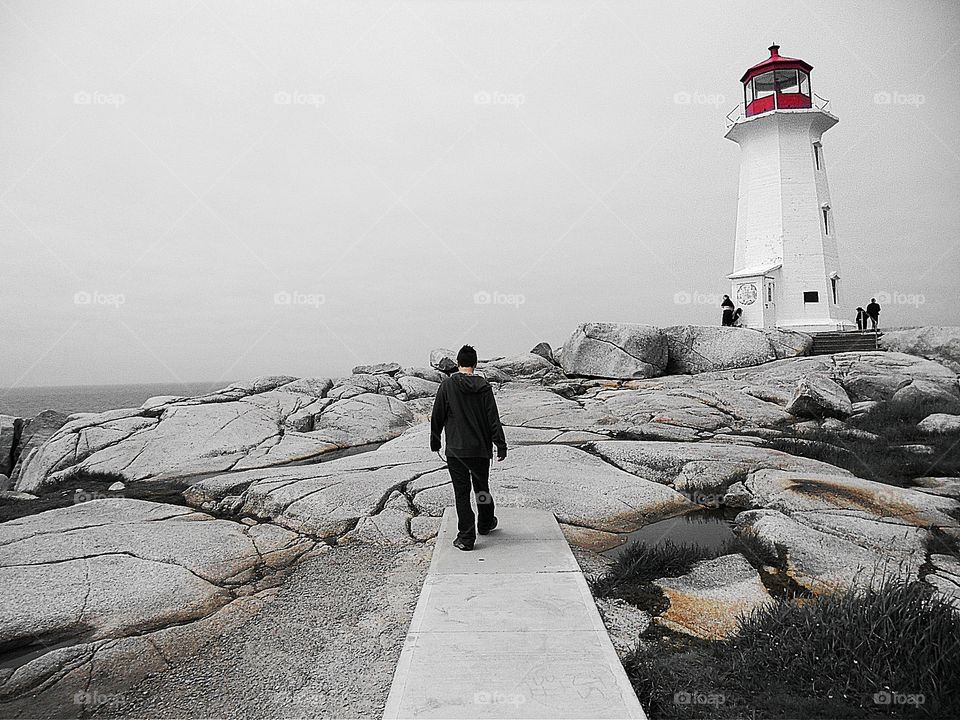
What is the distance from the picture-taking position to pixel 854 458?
531 inches

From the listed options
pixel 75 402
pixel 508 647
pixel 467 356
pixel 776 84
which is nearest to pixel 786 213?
pixel 776 84

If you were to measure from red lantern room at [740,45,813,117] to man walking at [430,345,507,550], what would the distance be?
3095 cm

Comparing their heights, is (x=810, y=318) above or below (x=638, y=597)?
above

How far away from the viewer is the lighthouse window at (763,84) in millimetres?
32844

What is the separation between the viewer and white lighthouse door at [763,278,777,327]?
30625mm

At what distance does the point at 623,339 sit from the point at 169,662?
22777 mm

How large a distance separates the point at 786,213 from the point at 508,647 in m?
31.5

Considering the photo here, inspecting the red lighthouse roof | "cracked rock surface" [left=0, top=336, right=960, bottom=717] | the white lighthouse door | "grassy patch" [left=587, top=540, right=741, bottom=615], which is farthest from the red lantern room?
"grassy patch" [left=587, top=540, right=741, bottom=615]

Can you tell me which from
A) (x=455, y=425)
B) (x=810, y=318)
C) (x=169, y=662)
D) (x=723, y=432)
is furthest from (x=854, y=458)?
(x=810, y=318)

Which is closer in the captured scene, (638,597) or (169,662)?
(169,662)

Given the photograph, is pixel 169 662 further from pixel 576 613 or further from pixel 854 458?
pixel 854 458

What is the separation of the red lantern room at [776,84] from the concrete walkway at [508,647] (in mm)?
31982

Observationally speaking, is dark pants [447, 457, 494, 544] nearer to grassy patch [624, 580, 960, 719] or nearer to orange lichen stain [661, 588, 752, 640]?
orange lichen stain [661, 588, 752, 640]

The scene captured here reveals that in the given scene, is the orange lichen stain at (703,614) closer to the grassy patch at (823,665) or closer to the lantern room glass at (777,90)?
the grassy patch at (823,665)
